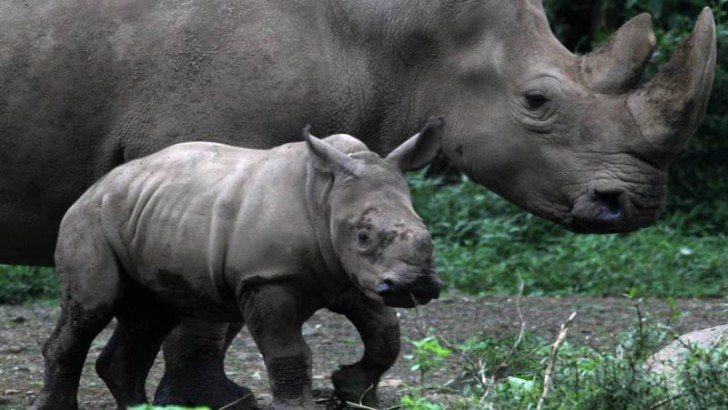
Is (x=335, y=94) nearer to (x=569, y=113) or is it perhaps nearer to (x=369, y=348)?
(x=569, y=113)

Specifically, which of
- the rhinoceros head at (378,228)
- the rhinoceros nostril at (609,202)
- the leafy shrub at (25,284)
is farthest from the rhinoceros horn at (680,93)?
the leafy shrub at (25,284)

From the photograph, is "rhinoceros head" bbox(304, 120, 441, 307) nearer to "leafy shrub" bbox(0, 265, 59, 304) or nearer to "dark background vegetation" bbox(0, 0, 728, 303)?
"dark background vegetation" bbox(0, 0, 728, 303)

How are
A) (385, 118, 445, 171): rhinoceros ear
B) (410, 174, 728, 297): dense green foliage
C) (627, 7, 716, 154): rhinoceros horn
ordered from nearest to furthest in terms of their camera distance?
1. (385, 118, 445, 171): rhinoceros ear
2. (627, 7, 716, 154): rhinoceros horn
3. (410, 174, 728, 297): dense green foliage

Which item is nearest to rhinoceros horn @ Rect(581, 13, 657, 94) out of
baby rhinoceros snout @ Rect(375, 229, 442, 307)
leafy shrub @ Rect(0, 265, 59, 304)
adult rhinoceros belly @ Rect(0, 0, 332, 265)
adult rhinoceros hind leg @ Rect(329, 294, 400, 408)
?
adult rhinoceros belly @ Rect(0, 0, 332, 265)

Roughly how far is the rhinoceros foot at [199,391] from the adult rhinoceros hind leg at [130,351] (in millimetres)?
293

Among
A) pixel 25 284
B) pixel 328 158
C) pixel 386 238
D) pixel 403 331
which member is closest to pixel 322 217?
pixel 328 158

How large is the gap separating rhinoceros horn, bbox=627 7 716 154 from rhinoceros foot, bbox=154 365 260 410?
1782 mm

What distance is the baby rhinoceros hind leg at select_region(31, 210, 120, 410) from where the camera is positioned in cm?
552

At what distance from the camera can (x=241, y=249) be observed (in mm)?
5199

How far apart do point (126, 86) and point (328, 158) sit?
50.9 inches

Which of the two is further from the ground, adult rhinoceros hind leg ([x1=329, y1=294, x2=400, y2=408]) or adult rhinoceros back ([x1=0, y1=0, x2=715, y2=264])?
adult rhinoceros back ([x1=0, y1=0, x2=715, y2=264])

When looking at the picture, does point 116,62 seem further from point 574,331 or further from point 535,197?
point 574,331

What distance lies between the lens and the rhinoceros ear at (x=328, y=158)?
16.8 ft

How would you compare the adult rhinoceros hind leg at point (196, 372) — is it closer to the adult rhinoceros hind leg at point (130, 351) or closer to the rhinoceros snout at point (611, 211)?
the adult rhinoceros hind leg at point (130, 351)
